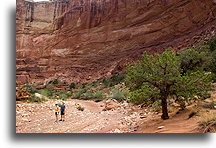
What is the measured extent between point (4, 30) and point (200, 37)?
1729 cm

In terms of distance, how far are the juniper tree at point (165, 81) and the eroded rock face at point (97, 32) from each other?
1568 centimetres

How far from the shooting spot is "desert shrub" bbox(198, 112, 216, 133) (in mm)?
3233

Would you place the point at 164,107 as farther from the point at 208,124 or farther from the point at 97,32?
the point at 97,32

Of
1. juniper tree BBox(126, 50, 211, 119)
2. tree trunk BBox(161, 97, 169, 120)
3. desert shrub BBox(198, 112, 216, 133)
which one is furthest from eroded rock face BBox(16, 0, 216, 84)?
desert shrub BBox(198, 112, 216, 133)

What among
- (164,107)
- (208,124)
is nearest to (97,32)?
(164,107)

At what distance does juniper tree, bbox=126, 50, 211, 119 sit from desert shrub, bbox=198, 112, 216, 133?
2.81 ft

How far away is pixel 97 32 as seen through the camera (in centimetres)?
2512

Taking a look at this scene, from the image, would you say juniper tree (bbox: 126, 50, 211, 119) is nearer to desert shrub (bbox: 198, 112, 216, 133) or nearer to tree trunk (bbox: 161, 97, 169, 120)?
tree trunk (bbox: 161, 97, 169, 120)

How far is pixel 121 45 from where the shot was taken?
77.5 ft

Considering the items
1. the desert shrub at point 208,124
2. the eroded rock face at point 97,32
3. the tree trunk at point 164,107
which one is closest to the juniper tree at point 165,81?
the tree trunk at point 164,107

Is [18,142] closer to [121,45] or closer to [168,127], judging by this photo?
[168,127]

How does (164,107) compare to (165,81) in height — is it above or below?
below

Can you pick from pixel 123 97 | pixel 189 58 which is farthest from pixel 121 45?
pixel 189 58

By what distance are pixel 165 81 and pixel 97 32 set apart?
2180 centimetres
